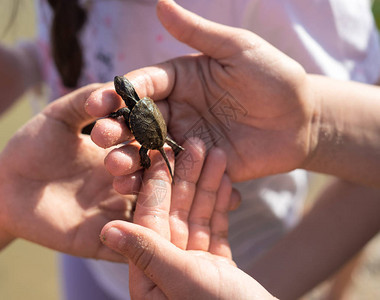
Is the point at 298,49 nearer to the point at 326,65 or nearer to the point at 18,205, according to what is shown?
the point at 326,65

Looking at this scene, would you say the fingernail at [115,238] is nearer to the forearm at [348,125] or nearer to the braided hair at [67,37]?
the forearm at [348,125]

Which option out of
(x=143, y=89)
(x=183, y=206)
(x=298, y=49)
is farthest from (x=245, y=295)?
(x=298, y=49)

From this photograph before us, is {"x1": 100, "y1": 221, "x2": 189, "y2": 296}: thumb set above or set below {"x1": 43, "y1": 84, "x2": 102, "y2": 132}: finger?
below

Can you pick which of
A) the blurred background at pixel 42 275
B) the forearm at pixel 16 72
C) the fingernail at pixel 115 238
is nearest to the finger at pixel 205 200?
the fingernail at pixel 115 238

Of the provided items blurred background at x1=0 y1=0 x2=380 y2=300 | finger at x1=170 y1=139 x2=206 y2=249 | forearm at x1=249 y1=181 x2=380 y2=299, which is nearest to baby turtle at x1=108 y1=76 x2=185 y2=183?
finger at x1=170 y1=139 x2=206 y2=249

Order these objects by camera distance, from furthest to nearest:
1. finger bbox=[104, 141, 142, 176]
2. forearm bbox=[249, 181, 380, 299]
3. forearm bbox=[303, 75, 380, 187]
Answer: forearm bbox=[249, 181, 380, 299], forearm bbox=[303, 75, 380, 187], finger bbox=[104, 141, 142, 176]

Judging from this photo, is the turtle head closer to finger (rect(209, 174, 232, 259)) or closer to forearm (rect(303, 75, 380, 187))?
finger (rect(209, 174, 232, 259))
